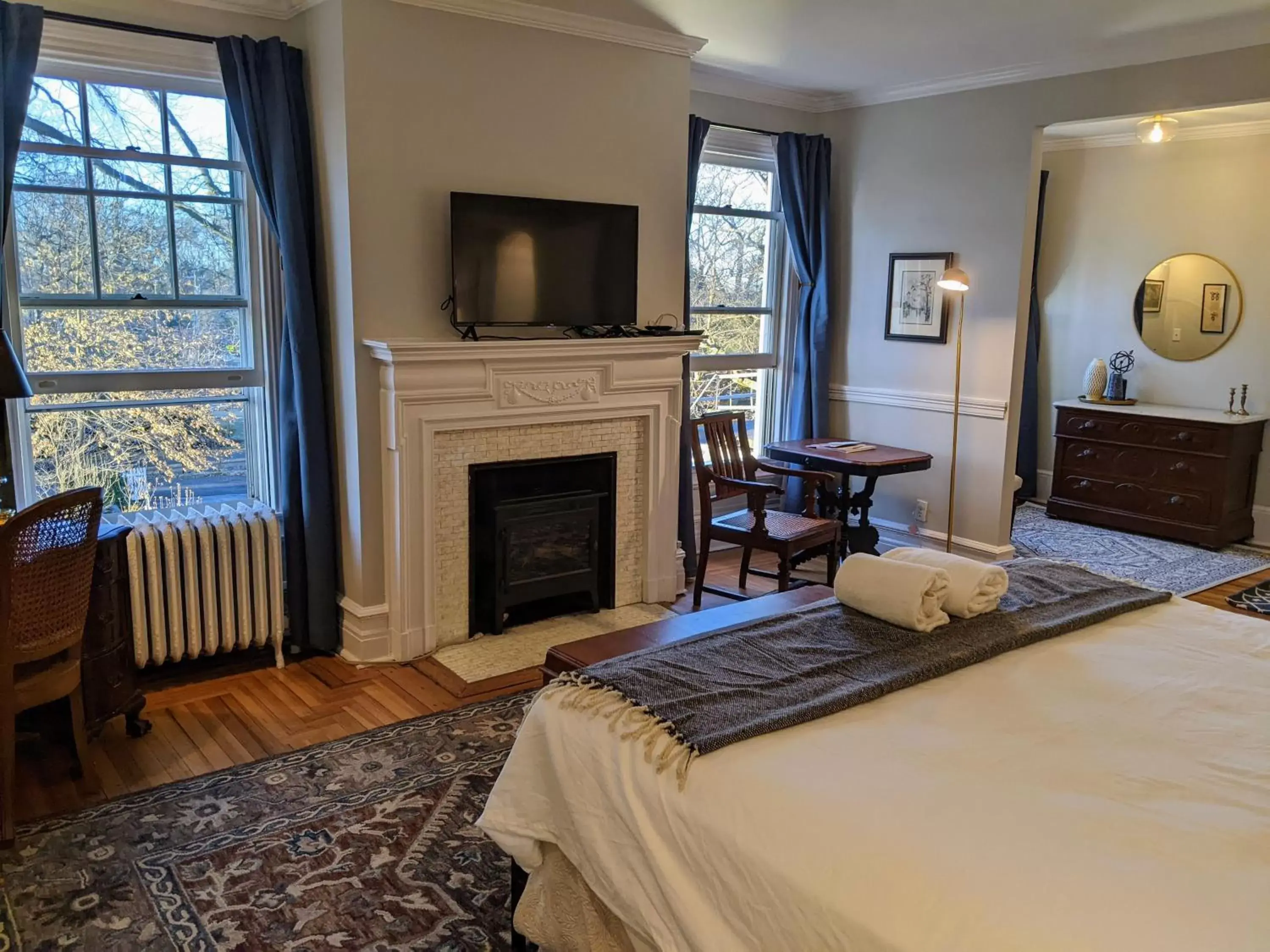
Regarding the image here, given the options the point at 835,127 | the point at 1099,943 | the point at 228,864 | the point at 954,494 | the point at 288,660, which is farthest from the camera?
the point at 835,127

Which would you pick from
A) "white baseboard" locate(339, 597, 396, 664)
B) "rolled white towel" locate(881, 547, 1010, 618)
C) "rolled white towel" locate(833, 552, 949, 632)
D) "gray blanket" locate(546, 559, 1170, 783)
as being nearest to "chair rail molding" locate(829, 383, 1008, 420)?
"gray blanket" locate(546, 559, 1170, 783)

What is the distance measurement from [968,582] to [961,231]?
10.9 feet

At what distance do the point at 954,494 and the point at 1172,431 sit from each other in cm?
172

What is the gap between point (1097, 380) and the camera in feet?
21.0

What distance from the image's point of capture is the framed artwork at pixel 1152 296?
20.5 feet

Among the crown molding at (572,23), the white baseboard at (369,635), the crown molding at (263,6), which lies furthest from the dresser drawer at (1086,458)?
the crown molding at (263,6)

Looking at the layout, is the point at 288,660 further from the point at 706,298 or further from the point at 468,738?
the point at 706,298

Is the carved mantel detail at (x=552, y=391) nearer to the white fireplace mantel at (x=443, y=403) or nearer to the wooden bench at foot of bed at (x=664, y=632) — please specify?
the white fireplace mantel at (x=443, y=403)

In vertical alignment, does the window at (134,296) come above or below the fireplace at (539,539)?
above

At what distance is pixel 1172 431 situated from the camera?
5.75 meters

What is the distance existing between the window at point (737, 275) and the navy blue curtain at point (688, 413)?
0.82 ft

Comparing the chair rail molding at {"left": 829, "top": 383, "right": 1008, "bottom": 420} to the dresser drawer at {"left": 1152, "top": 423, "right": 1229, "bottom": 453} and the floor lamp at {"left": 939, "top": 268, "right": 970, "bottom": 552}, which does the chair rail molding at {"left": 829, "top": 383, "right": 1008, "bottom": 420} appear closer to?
the floor lamp at {"left": 939, "top": 268, "right": 970, "bottom": 552}

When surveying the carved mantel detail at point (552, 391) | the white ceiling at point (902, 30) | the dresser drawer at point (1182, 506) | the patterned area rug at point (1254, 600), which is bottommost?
the patterned area rug at point (1254, 600)

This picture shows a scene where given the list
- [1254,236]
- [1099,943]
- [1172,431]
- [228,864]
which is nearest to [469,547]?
[228,864]
